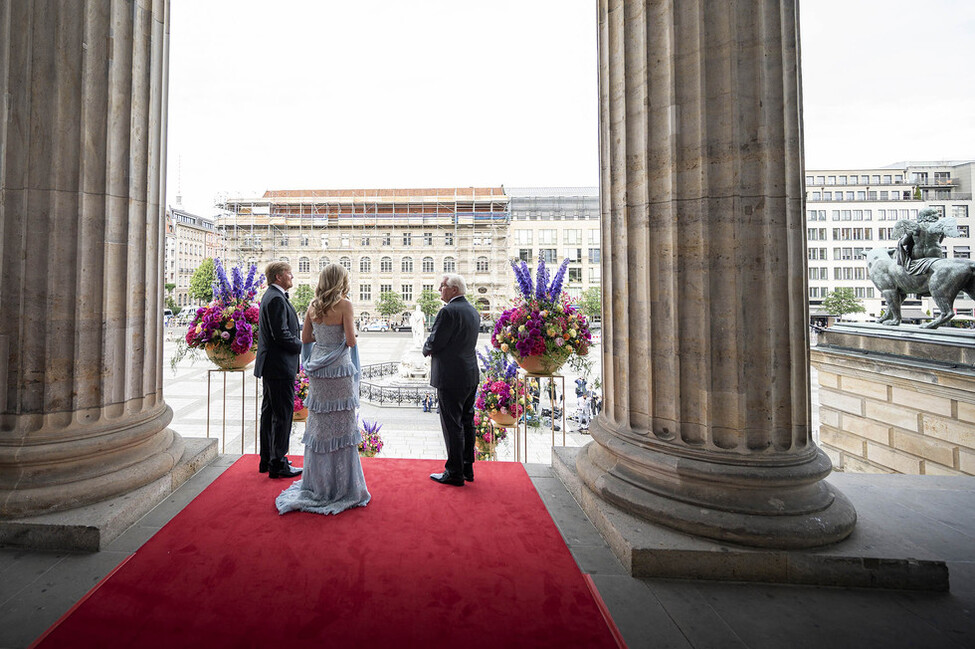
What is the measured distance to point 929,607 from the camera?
2111 mm

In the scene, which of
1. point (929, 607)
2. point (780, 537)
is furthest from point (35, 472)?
point (929, 607)

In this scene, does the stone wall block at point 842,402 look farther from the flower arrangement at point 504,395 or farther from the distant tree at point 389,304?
the distant tree at point 389,304

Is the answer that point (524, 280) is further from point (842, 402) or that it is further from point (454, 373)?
point (842, 402)

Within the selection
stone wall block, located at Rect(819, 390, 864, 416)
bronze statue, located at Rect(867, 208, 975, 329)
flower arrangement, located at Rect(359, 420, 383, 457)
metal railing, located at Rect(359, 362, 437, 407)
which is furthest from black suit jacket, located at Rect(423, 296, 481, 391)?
metal railing, located at Rect(359, 362, 437, 407)

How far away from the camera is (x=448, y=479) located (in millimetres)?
3438

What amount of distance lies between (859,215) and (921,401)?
115ft

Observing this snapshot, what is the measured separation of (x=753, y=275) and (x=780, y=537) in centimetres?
145

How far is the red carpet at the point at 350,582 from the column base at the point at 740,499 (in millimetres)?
617

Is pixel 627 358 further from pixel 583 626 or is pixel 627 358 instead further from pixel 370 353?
pixel 370 353

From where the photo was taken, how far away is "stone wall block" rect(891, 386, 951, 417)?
5602mm

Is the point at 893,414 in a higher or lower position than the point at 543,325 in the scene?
lower

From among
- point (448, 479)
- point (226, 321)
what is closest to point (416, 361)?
point (226, 321)

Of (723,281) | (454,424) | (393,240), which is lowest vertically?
(454,424)

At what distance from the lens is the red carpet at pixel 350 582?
1859 mm
